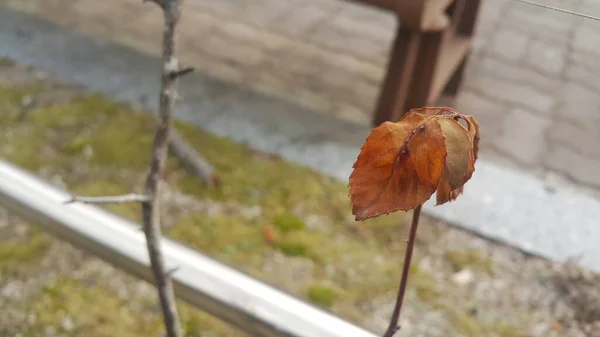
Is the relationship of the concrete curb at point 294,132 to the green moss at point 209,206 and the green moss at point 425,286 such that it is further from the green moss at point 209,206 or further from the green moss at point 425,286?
the green moss at point 425,286

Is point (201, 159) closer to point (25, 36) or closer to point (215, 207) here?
point (215, 207)

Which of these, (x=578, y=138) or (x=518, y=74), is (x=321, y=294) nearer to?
(x=578, y=138)

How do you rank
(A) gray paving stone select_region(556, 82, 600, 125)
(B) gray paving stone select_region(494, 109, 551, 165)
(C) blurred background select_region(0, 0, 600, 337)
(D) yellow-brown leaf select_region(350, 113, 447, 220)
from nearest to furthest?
(D) yellow-brown leaf select_region(350, 113, 447, 220), (A) gray paving stone select_region(556, 82, 600, 125), (C) blurred background select_region(0, 0, 600, 337), (B) gray paving stone select_region(494, 109, 551, 165)

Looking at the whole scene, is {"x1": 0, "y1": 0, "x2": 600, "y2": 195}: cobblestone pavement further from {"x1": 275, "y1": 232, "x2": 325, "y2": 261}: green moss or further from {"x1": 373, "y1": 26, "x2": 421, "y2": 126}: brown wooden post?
{"x1": 275, "y1": 232, "x2": 325, "y2": 261}: green moss

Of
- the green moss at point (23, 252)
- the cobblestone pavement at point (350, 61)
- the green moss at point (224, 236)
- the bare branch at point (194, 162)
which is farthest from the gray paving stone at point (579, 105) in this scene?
the green moss at point (23, 252)

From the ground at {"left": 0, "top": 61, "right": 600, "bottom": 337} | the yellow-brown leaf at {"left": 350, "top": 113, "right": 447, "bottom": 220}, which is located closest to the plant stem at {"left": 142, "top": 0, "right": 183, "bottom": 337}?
the yellow-brown leaf at {"left": 350, "top": 113, "right": 447, "bottom": 220}
